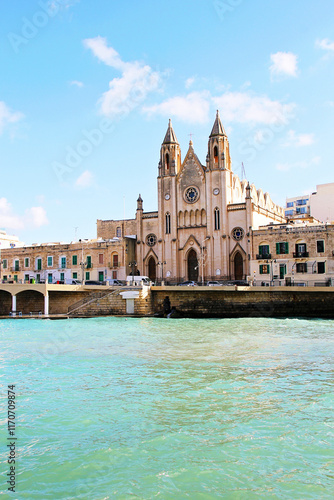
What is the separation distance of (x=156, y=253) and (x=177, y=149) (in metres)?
13.6

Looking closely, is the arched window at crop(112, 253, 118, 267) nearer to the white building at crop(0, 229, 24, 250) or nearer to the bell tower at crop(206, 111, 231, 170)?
the bell tower at crop(206, 111, 231, 170)

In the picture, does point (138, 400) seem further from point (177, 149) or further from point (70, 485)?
point (177, 149)

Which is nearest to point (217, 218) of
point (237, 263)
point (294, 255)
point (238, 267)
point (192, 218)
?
point (192, 218)

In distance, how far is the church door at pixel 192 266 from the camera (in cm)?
5706

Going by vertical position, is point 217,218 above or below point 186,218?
below

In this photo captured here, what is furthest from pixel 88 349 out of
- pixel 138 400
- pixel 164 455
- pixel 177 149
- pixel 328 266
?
pixel 177 149

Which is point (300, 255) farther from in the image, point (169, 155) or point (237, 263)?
point (169, 155)

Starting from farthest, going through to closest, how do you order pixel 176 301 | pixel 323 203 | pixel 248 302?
pixel 323 203, pixel 176 301, pixel 248 302

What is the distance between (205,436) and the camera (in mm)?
10414

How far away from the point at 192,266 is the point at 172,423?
46515 mm

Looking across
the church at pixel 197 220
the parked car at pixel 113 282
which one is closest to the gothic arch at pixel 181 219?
the church at pixel 197 220

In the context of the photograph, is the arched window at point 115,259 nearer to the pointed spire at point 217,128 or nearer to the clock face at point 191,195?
the clock face at point 191,195

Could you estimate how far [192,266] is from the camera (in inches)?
2267

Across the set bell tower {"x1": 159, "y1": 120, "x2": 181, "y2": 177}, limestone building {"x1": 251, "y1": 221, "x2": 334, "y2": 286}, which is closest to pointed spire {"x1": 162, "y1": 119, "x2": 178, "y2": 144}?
bell tower {"x1": 159, "y1": 120, "x2": 181, "y2": 177}
